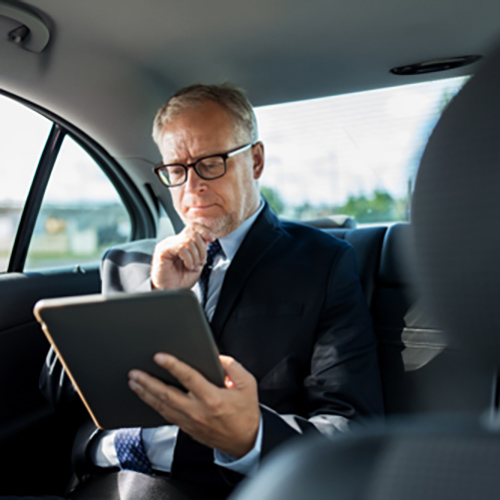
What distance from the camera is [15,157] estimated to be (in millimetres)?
2100

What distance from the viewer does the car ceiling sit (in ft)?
5.64

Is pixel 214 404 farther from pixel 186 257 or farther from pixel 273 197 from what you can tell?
pixel 273 197

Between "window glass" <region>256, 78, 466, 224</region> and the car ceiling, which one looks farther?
"window glass" <region>256, 78, 466, 224</region>

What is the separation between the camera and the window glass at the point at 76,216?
7.55 feet

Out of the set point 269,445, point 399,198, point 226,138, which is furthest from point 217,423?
point 399,198

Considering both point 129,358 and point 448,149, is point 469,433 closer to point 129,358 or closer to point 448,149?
point 448,149

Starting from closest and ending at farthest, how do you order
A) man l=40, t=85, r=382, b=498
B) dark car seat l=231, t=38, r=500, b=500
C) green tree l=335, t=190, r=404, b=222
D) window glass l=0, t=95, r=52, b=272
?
1. dark car seat l=231, t=38, r=500, b=500
2. man l=40, t=85, r=382, b=498
3. window glass l=0, t=95, r=52, b=272
4. green tree l=335, t=190, r=404, b=222

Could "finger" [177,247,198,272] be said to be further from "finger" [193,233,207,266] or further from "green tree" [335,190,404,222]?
"green tree" [335,190,404,222]

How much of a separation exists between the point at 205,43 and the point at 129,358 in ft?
4.23

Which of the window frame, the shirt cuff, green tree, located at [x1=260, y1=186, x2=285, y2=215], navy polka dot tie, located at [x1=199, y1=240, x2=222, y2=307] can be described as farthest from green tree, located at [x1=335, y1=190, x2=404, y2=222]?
the shirt cuff

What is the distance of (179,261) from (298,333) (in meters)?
0.40

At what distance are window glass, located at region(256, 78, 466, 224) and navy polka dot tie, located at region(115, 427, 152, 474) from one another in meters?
1.17

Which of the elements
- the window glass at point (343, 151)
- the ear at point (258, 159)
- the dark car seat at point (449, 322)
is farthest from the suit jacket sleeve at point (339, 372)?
the dark car seat at point (449, 322)

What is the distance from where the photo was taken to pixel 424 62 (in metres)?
2.01
